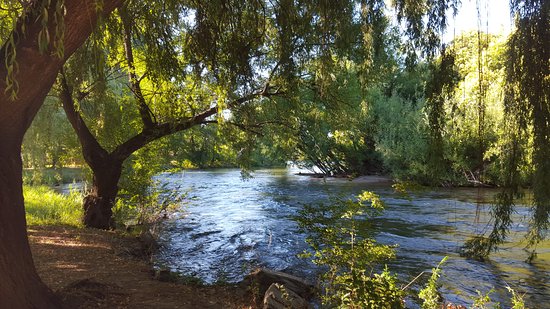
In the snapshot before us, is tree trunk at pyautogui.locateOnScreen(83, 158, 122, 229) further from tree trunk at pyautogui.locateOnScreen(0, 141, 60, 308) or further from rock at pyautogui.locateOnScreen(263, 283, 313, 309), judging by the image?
tree trunk at pyautogui.locateOnScreen(0, 141, 60, 308)

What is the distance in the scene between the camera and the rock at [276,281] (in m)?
6.32

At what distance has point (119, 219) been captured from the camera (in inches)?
434

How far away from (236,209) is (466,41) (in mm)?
13065

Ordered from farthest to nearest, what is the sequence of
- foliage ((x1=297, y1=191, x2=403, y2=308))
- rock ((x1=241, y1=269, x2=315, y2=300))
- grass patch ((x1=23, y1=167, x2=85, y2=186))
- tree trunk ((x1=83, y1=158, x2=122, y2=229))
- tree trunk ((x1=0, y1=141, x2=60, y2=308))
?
grass patch ((x1=23, y1=167, x2=85, y2=186)) < tree trunk ((x1=83, y1=158, x2=122, y2=229)) < rock ((x1=241, y1=269, x2=315, y2=300)) < foliage ((x1=297, y1=191, x2=403, y2=308)) < tree trunk ((x1=0, y1=141, x2=60, y2=308))

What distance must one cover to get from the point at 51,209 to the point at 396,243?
992 centimetres

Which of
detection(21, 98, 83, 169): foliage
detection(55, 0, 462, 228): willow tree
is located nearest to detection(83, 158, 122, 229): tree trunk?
detection(55, 0, 462, 228): willow tree

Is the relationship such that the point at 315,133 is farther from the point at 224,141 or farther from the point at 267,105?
the point at 224,141

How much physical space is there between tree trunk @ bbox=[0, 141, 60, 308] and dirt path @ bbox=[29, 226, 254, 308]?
595 millimetres

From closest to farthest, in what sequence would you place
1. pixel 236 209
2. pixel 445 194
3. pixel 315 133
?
pixel 315 133, pixel 236 209, pixel 445 194

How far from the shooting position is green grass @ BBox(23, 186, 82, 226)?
10461mm

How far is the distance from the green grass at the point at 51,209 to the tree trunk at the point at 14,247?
7425 millimetres

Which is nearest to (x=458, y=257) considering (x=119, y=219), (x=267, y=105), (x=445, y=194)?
(x=267, y=105)

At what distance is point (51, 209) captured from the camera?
38.1 feet

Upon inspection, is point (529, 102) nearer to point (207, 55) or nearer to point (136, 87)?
point (207, 55)
